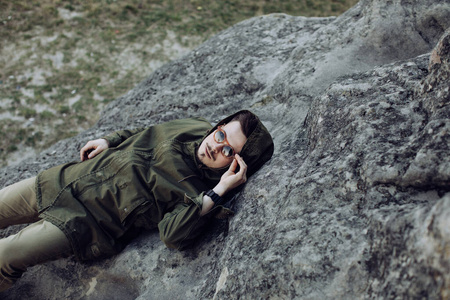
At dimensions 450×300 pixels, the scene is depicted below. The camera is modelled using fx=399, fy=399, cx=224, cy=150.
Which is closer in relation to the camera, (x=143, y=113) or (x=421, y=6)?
(x=421, y=6)

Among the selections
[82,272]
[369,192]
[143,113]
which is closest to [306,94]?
[369,192]

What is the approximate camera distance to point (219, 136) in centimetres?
321

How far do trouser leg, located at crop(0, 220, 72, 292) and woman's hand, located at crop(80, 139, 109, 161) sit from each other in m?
0.75

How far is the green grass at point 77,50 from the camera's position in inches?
310

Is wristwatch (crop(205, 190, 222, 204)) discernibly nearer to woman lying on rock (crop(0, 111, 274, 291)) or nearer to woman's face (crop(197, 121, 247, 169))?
woman lying on rock (crop(0, 111, 274, 291))

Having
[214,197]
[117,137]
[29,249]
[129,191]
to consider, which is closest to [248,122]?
[214,197]

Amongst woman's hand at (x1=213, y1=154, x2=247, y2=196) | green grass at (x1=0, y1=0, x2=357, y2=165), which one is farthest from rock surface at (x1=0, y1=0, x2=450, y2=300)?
green grass at (x1=0, y1=0, x2=357, y2=165)

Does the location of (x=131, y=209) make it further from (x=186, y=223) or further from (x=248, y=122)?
(x=248, y=122)

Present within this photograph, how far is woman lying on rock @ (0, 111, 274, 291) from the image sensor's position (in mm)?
2971

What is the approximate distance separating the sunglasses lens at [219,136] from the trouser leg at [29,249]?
139cm

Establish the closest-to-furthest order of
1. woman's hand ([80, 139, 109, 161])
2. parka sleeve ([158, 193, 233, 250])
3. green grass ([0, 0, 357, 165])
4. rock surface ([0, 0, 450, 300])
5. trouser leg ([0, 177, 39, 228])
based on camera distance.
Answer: rock surface ([0, 0, 450, 300]) → parka sleeve ([158, 193, 233, 250]) → trouser leg ([0, 177, 39, 228]) → woman's hand ([80, 139, 109, 161]) → green grass ([0, 0, 357, 165])

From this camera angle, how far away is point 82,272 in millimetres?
3271

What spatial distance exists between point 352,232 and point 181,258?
4.61 ft

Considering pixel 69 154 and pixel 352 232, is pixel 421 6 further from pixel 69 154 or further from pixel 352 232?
pixel 69 154
